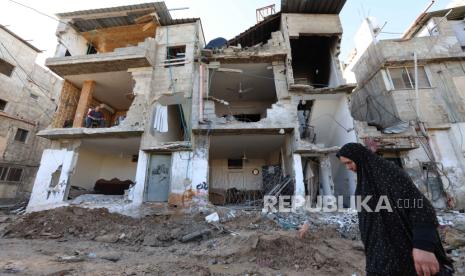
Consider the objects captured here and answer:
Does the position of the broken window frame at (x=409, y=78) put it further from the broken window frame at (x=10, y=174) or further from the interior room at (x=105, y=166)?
the broken window frame at (x=10, y=174)

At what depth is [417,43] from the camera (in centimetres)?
1305

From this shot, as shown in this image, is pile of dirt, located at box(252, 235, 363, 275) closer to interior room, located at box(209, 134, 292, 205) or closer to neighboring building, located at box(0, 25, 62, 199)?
interior room, located at box(209, 134, 292, 205)

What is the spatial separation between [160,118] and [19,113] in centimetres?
1387

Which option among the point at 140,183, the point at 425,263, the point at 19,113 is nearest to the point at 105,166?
the point at 140,183

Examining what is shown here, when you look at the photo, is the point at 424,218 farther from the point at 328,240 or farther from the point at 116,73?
the point at 116,73

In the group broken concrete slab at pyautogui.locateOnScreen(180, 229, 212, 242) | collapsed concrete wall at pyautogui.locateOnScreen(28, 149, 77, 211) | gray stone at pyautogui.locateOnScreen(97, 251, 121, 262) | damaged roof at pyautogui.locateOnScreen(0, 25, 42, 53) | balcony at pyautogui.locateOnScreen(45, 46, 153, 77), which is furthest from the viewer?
damaged roof at pyautogui.locateOnScreen(0, 25, 42, 53)

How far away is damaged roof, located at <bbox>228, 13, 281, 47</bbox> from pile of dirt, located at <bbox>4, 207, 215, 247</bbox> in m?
10.6

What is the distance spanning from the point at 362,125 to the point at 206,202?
8556mm

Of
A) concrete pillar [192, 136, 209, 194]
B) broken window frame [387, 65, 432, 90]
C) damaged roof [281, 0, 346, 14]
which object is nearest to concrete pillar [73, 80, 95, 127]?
concrete pillar [192, 136, 209, 194]

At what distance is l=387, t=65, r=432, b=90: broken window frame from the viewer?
12398 millimetres

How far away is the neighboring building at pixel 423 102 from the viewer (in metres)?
10.6

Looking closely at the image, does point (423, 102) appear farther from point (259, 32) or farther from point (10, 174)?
point (10, 174)

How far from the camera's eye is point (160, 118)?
11.3m

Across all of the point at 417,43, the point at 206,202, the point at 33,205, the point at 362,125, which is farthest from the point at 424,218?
the point at 417,43
